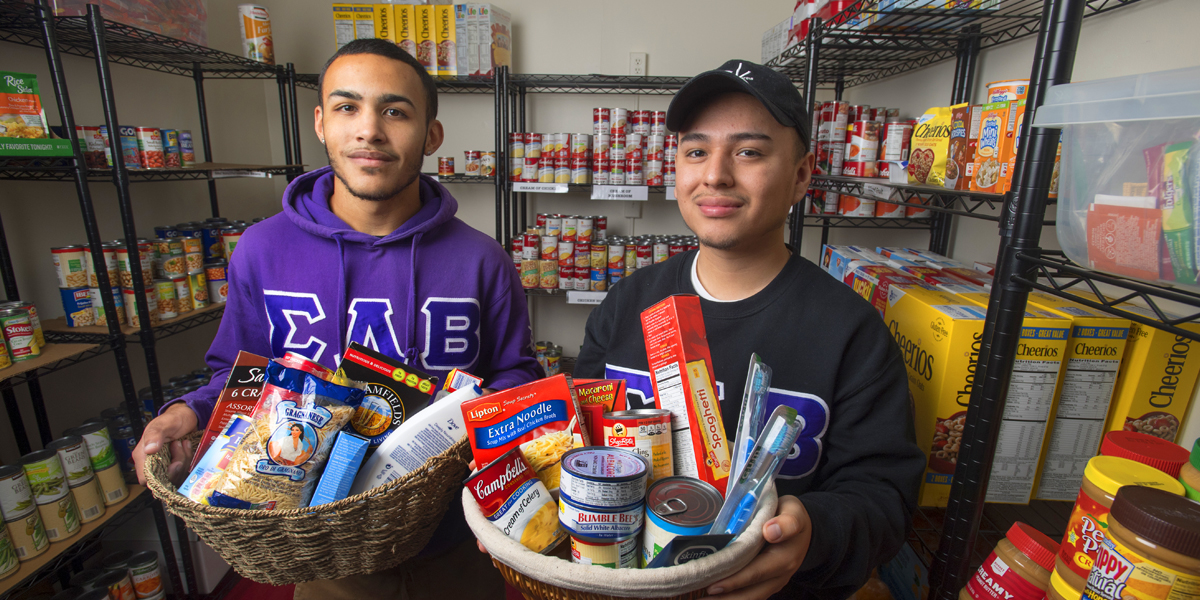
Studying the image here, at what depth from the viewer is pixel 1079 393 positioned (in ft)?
3.34

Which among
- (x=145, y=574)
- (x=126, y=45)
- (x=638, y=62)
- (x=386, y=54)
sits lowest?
(x=145, y=574)

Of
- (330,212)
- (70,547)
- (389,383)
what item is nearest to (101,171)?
(330,212)

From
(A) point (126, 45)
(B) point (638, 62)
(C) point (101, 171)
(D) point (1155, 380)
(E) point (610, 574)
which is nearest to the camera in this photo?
(E) point (610, 574)

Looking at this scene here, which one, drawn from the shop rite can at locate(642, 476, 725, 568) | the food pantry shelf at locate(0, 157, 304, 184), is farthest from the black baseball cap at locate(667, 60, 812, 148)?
the food pantry shelf at locate(0, 157, 304, 184)

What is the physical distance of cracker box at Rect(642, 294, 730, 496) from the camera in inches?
26.1

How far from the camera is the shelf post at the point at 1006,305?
793mm

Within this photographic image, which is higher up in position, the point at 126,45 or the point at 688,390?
the point at 126,45

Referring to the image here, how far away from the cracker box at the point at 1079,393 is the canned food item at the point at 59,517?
2.56 metres

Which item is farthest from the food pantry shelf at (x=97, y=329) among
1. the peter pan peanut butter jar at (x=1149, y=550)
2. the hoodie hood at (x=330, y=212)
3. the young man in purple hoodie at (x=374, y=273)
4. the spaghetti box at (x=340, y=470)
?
the peter pan peanut butter jar at (x=1149, y=550)

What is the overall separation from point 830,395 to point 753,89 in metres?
0.52

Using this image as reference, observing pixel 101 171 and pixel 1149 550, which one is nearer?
pixel 1149 550

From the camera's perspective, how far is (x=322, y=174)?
1.41m

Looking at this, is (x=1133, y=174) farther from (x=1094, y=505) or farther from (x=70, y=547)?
(x=70, y=547)

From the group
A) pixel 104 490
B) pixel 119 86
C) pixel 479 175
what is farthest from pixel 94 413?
pixel 479 175
